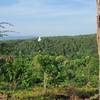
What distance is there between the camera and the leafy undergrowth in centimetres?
1217

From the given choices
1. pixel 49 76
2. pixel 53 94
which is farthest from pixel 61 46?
pixel 53 94

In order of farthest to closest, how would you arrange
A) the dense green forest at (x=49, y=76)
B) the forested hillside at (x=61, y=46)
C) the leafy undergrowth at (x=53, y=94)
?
the forested hillside at (x=61, y=46), the dense green forest at (x=49, y=76), the leafy undergrowth at (x=53, y=94)

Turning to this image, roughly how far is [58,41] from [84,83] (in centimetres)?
2289

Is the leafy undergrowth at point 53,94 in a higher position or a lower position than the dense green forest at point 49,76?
lower

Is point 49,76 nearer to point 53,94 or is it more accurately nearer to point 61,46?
point 53,94

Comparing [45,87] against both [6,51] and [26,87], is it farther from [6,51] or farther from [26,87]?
[6,51]

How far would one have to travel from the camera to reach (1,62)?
12.9 m

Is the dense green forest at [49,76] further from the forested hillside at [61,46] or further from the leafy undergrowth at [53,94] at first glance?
the forested hillside at [61,46]

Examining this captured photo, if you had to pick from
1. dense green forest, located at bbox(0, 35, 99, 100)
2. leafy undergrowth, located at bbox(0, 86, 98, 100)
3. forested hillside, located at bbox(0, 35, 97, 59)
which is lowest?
leafy undergrowth, located at bbox(0, 86, 98, 100)

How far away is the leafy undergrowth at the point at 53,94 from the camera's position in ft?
39.9

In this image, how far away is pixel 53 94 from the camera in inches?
499

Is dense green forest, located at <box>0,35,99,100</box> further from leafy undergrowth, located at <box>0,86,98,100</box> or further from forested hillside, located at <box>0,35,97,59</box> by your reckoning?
forested hillside, located at <box>0,35,97,59</box>

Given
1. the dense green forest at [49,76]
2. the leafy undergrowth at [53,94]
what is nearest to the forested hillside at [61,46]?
the dense green forest at [49,76]

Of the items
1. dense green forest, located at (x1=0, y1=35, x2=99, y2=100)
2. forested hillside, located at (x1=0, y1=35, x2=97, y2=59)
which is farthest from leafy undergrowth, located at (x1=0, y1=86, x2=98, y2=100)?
forested hillside, located at (x1=0, y1=35, x2=97, y2=59)
